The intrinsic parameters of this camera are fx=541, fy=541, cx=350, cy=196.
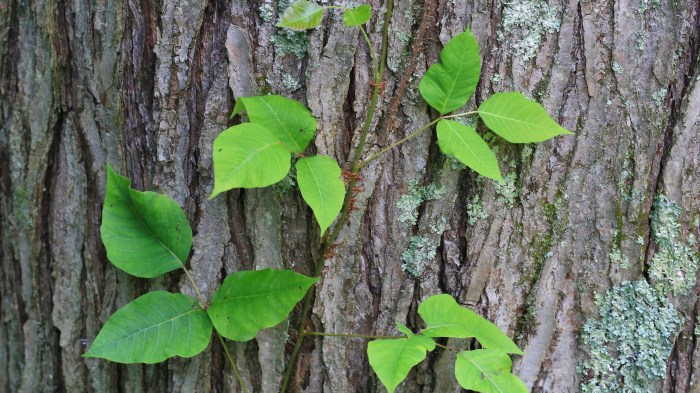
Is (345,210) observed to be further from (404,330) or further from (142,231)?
(142,231)

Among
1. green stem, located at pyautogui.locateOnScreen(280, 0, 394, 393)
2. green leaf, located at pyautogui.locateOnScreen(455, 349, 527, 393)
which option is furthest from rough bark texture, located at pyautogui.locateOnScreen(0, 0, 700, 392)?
green leaf, located at pyautogui.locateOnScreen(455, 349, 527, 393)

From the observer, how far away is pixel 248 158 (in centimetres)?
97

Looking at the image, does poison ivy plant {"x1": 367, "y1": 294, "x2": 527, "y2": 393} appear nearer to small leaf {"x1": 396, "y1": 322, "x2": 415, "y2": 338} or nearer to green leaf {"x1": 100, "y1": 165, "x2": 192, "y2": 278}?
small leaf {"x1": 396, "y1": 322, "x2": 415, "y2": 338}

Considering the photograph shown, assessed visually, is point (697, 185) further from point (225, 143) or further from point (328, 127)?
point (225, 143)

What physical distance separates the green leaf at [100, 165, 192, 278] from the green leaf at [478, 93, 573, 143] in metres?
0.67

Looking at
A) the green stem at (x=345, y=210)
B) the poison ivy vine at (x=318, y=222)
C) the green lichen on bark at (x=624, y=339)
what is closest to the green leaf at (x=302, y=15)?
the poison ivy vine at (x=318, y=222)

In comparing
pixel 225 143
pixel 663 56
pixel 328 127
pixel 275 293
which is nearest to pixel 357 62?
pixel 328 127

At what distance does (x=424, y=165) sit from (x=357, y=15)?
34cm

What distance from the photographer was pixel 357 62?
1.12m

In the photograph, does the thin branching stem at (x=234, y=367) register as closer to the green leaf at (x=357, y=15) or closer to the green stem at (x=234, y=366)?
the green stem at (x=234, y=366)

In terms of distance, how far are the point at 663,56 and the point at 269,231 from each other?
35.8 inches

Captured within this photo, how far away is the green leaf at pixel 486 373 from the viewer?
3.34 feet

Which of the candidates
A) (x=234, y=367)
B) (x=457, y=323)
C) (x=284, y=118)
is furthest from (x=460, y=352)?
(x=284, y=118)

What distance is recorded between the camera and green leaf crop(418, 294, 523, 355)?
1062mm
